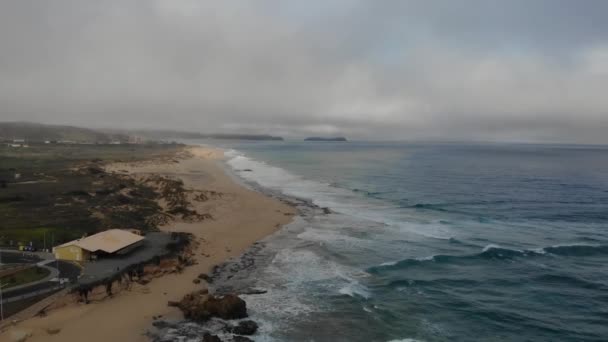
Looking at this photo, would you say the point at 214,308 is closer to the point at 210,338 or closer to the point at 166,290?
the point at 210,338

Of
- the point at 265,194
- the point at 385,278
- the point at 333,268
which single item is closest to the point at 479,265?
the point at 385,278

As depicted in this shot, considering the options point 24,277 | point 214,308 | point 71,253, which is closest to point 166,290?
point 214,308

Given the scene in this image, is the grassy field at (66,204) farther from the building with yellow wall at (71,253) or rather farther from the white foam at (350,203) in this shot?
the white foam at (350,203)

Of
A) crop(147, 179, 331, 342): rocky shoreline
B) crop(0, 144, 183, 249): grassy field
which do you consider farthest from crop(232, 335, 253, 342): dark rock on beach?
crop(0, 144, 183, 249): grassy field

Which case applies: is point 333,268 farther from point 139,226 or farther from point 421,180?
point 421,180

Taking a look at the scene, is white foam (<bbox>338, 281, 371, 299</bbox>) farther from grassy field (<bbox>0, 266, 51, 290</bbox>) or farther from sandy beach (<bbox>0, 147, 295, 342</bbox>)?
grassy field (<bbox>0, 266, 51, 290</bbox>)
